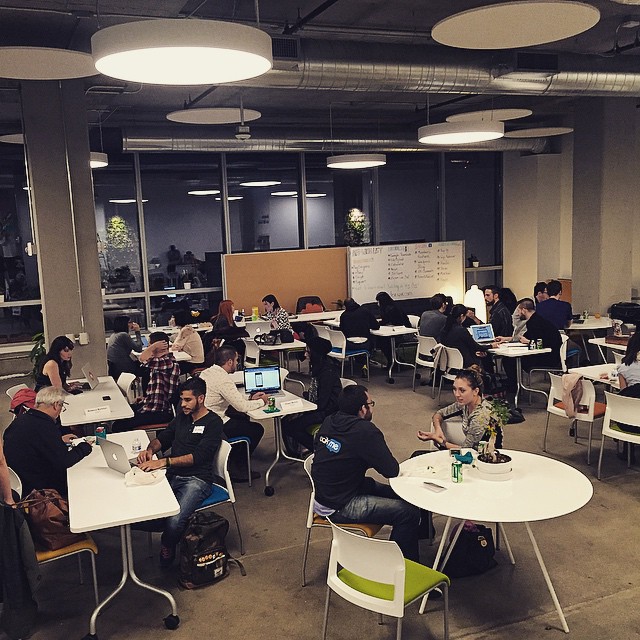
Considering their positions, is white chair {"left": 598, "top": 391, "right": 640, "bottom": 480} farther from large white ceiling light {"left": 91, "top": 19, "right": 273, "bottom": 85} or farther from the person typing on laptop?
large white ceiling light {"left": 91, "top": 19, "right": 273, "bottom": 85}

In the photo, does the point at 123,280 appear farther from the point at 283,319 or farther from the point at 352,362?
the point at 352,362

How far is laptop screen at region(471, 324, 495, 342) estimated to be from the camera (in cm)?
883

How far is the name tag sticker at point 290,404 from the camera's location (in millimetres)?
5996

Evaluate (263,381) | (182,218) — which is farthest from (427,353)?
(182,218)

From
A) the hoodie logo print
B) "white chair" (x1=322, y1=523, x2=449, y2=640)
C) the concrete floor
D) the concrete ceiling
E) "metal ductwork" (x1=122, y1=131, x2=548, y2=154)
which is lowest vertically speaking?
the concrete floor

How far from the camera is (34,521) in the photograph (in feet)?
13.0

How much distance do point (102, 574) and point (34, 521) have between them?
0.89 meters

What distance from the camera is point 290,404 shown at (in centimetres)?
608

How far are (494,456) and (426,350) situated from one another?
5028mm

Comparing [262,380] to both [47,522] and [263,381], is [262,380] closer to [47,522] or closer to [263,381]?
[263,381]

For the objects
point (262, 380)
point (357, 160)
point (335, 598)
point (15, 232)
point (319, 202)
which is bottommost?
point (335, 598)

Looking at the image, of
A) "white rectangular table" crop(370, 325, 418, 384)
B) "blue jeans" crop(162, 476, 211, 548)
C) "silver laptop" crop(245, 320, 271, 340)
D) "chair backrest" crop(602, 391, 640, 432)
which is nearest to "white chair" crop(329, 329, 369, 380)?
"white rectangular table" crop(370, 325, 418, 384)

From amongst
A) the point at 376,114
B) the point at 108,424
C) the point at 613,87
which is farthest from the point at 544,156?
the point at 108,424

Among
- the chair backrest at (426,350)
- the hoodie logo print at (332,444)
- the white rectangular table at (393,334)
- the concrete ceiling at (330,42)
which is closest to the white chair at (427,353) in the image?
the chair backrest at (426,350)
